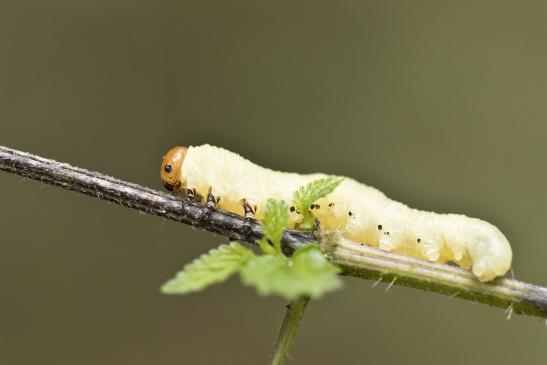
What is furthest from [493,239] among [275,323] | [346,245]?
[275,323]

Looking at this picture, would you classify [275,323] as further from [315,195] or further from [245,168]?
[315,195]

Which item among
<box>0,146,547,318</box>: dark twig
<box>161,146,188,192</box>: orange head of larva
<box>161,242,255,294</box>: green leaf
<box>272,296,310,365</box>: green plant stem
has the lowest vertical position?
<box>272,296,310,365</box>: green plant stem

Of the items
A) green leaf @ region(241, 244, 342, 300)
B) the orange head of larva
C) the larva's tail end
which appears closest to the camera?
green leaf @ region(241, 244, 342, 300)

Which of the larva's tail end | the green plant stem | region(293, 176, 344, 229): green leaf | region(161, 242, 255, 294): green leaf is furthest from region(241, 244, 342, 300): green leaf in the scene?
the larva's tail end

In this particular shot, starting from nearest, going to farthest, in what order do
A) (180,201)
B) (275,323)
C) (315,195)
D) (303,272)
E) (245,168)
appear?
(303,272) < (315,195) < (180,201) < (245,168) < (275,323)

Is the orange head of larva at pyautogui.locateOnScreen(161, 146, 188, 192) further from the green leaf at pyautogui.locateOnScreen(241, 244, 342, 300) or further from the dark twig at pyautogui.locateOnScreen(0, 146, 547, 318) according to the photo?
the green leaf at pyautogui.locateOnScreen(241, 244, 342, 300)

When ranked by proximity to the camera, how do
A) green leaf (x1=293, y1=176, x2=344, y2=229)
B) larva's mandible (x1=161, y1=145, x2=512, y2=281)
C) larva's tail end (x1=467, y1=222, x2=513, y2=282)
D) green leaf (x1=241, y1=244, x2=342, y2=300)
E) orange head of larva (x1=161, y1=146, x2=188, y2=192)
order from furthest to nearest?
1. orange head of larva (x1=161, y1=146, x2=188, y2=192)
2. larva's mandible (x1=161, y1=145, x2=512, y2=281)
3. larva's tail end (x1=467, y1=222, x2=513, y2=282)
4. green leaf (x1=293, y1=176, x2=344, y2=229)
5. green leaf (x1=241, y1=244, x2=342, y2=300)

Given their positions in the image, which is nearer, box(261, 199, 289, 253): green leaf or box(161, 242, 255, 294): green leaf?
box(161, 242, 255, 294): green leaf

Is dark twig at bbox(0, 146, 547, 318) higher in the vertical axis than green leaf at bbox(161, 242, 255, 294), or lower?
higher
